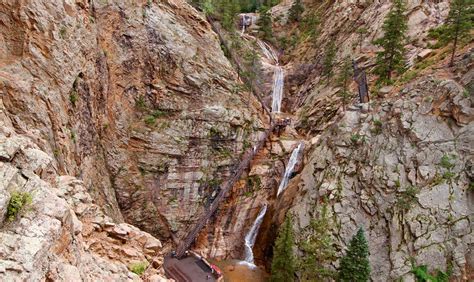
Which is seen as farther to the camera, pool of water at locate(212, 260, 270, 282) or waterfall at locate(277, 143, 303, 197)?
waterfall at locate(277, 143, 303, 197)

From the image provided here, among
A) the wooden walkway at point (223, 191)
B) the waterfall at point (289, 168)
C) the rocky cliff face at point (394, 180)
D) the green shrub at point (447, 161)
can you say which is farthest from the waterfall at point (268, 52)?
the green shrub at point (447, 161)

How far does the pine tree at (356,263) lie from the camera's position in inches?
774

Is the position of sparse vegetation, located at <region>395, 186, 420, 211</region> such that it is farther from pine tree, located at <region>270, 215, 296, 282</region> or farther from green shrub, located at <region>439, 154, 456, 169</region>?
pine tree, located at <region>270, 215, 296, 282</region>

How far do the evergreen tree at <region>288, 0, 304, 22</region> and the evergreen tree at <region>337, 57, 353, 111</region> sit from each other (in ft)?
70.3

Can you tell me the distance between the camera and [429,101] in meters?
24.0

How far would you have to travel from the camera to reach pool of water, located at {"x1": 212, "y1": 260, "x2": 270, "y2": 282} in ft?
81.9

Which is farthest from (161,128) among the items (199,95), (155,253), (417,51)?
(417,51)

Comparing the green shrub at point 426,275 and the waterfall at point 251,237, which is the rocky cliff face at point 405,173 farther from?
the waterfall at point 251,237

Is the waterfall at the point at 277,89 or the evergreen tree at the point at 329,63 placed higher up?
the evergreen tree at the point at 329,63

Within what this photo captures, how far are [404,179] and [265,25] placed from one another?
1638 inches

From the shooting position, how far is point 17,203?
675 centimetres

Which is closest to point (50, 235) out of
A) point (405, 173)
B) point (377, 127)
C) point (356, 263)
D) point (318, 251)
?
point (356, 263)

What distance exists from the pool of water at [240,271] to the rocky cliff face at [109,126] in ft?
16.5

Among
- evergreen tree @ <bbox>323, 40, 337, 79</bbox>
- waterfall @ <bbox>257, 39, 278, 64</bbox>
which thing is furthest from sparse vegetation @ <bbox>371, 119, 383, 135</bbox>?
waterfall @ <bbox>257, 39, 278, 64</bbox>
